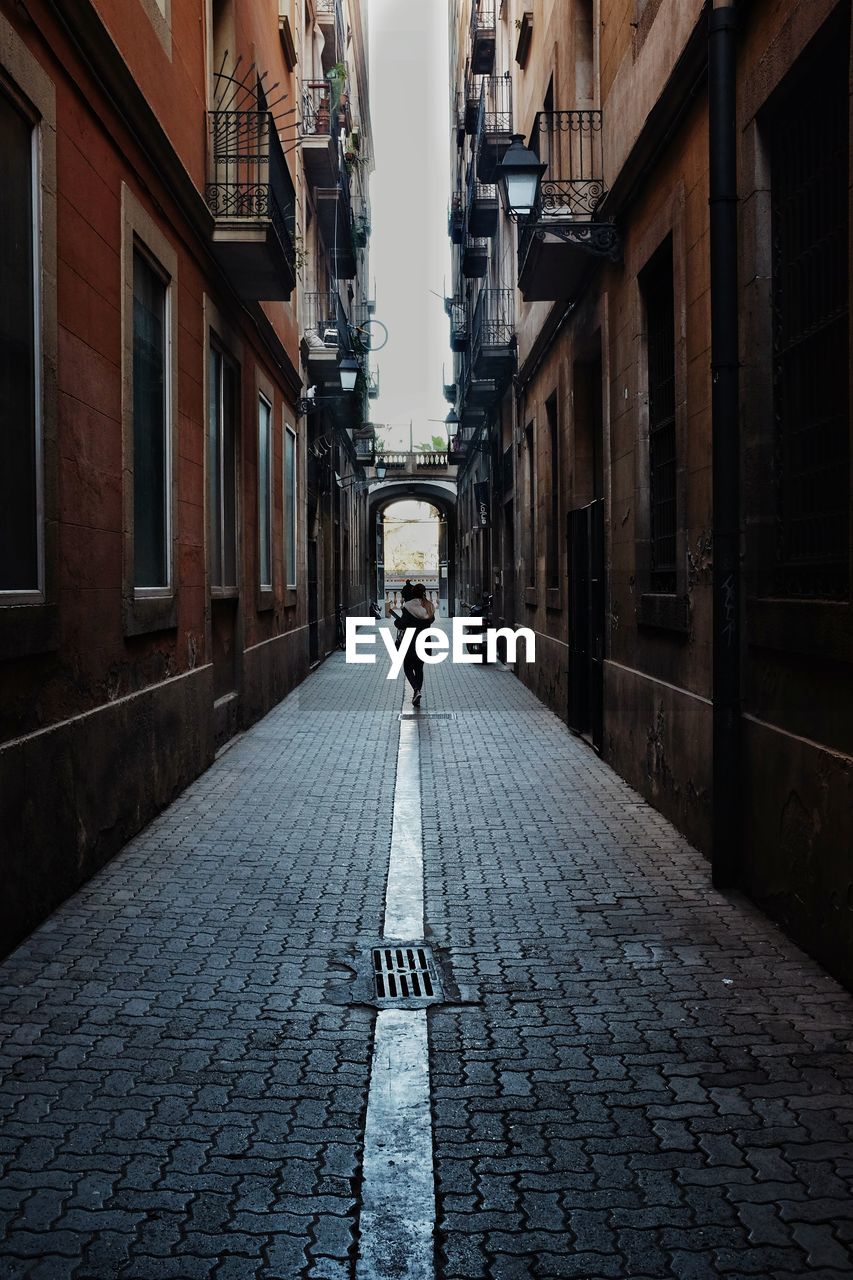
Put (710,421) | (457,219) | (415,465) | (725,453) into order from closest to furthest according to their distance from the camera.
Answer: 1. (725,453)
2. (710,421)
3. (457,219)
4. (415,465)

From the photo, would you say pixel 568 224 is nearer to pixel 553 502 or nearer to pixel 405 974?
pixel 553 502

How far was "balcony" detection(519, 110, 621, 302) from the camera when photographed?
11.0 metres

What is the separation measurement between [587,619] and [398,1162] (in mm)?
9576

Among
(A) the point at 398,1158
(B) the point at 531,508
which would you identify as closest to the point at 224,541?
(B) the point at 531,508

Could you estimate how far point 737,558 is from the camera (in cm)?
674

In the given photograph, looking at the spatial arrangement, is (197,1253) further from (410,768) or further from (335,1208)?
(410,768)

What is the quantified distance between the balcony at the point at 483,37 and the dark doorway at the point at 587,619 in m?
14.7

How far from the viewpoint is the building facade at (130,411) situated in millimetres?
6203

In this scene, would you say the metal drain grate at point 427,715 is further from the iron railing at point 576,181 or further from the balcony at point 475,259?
the balcony at point 475,259

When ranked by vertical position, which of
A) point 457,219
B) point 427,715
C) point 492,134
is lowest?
point 427,715

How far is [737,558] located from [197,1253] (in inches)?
186

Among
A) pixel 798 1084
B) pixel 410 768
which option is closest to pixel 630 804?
pixel 410 768

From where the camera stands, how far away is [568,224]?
1108 cm

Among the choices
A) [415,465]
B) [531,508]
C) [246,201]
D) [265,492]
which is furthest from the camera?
[415,465]
